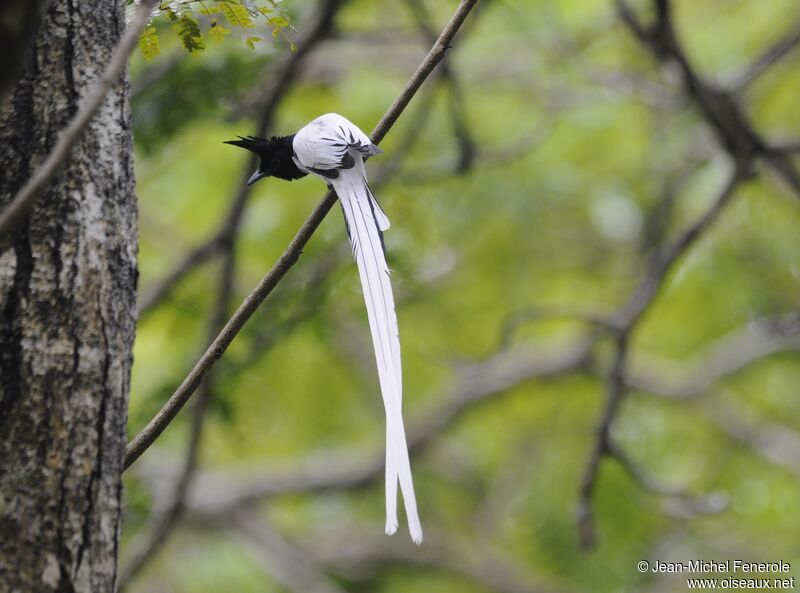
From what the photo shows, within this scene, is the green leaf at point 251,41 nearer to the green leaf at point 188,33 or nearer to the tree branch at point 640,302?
the green leaf at point 188,33

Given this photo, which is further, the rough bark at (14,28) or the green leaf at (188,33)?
the green leaf at (188,33)

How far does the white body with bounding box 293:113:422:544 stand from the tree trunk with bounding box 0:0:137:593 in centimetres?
64

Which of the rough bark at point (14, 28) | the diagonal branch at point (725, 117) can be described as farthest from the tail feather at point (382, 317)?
the diagonal branch at point (725, 117)

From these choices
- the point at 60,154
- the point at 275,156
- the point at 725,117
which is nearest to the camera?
the point at 60,154

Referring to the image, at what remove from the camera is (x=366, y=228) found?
3037 millimetres

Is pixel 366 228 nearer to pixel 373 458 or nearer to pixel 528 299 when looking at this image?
pixel 373 458

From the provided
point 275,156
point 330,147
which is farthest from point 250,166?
point 330,147

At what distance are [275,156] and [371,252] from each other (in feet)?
4.19

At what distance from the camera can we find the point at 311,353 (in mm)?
9398

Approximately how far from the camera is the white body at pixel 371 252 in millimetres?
2198

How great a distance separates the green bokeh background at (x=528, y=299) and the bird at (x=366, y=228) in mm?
2762

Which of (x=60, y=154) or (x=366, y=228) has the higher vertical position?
(x=366, y=228)

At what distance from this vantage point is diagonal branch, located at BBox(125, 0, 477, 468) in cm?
228

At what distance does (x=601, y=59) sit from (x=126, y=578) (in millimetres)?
8002
